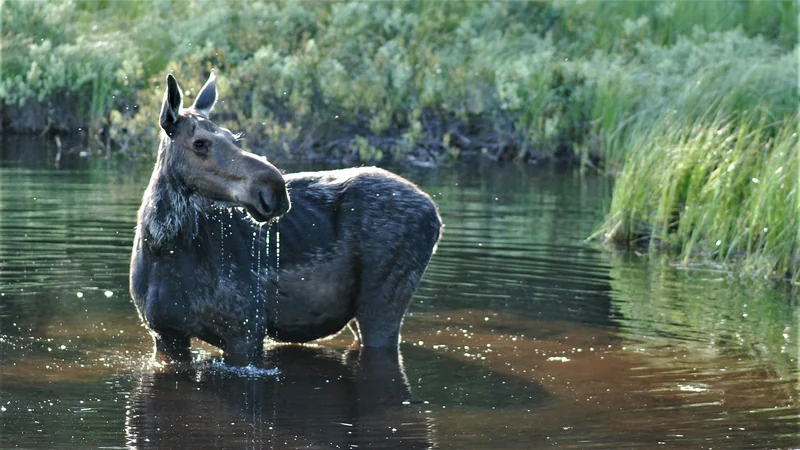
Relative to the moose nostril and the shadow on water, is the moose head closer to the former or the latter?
the moose nostril

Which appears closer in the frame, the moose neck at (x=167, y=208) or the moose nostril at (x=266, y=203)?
the moose nostril at (x=266, y=203)

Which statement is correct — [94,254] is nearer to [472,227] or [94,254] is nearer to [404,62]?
[472,227]

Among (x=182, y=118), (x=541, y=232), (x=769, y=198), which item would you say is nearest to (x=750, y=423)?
(x=182, y=118)

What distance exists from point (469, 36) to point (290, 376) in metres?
23.1

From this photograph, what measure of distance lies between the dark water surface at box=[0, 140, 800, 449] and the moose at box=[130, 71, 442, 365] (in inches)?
12.3

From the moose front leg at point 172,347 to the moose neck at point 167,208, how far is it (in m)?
0.67

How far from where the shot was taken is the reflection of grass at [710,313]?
35.1 ft

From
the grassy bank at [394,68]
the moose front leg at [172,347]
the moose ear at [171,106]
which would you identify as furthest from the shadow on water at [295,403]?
the grassy bank at [394,68]

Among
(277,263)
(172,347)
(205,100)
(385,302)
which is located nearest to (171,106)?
(205,100)

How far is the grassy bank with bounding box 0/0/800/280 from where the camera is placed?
2764 cm

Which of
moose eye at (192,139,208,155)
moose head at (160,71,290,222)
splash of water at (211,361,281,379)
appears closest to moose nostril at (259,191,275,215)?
moose head at (160,71,290,222)

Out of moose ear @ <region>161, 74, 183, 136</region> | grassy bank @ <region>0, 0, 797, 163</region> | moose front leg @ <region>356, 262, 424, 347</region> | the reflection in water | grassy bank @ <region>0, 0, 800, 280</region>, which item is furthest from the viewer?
grassy bank @ <region>0, 0, 797, 163</region>

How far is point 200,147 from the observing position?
9094mm

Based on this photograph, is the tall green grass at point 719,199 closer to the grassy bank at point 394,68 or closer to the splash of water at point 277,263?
the grassy bank at point 394,68
